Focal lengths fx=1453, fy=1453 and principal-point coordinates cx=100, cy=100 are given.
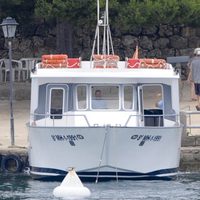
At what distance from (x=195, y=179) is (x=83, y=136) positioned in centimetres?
309

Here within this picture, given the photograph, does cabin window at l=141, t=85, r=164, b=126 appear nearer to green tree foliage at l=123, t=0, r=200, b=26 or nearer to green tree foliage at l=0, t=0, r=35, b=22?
green tree foliage at l=123, t=0, r=200, b=26

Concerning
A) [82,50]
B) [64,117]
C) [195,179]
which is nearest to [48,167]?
[64,117]

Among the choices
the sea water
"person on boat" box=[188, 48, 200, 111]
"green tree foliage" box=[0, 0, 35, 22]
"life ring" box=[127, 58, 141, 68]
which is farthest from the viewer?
"green tree foliage" box=[0, 0, 35, 22]

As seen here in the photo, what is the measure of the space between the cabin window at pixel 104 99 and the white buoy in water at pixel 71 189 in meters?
2.86

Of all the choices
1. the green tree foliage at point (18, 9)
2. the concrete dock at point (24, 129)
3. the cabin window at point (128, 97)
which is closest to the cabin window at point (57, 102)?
the cabin window at point (128, 97)

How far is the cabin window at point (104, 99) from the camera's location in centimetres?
3234

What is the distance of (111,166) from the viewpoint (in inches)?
1241

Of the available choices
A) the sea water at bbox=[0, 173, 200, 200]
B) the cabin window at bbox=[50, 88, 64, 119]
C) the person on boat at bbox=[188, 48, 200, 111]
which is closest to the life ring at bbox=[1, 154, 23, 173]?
the sea water at bbox=[0, 173, 200, 200]

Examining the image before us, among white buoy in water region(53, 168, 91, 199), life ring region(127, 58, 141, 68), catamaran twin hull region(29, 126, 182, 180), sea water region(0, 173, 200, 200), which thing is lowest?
sea water region(0, 173, 200, 200)

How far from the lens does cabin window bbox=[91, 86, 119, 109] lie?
32344 millimetres

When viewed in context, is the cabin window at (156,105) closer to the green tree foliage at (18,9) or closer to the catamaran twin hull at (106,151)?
the catamaran twin hull at (106,151)

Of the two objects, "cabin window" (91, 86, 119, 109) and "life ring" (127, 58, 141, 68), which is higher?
"life ring" (127, 58, 141, 68)

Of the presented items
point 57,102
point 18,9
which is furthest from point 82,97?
point 18,9

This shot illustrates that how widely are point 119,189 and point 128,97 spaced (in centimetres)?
255
